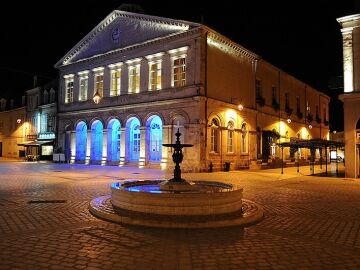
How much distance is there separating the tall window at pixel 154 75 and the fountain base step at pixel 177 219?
68.9 feet

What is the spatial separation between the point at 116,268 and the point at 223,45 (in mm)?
25122

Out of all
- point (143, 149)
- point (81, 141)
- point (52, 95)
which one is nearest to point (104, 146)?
point (81, 141)

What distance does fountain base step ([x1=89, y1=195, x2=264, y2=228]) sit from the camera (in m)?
7.37

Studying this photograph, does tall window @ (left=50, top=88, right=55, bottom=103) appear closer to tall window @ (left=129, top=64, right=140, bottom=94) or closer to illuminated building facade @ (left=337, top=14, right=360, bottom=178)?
tall window @ (left=129, top=64, right=140, bottom=94)

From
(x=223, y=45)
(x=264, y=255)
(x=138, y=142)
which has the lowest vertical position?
(x=264, y=255)

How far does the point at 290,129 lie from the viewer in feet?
128

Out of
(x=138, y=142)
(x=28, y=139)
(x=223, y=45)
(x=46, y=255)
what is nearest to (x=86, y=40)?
(x=138, y=142)

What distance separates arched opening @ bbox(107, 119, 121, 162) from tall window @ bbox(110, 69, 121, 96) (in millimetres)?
2598

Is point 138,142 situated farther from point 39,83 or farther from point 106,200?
point 39,83

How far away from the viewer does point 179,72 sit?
27.2 meters

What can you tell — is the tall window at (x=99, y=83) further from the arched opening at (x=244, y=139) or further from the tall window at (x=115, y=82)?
the arched opening at (x=244, y=139)

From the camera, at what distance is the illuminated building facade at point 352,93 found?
2011cm

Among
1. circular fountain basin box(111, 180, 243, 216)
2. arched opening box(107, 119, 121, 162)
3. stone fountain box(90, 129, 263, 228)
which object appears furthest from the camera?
arched opening box(107, 119, 121, 162)

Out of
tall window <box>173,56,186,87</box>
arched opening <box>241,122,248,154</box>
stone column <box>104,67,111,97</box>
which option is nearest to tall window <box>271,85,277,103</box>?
arched opening <box>241,122,248,154</box>
